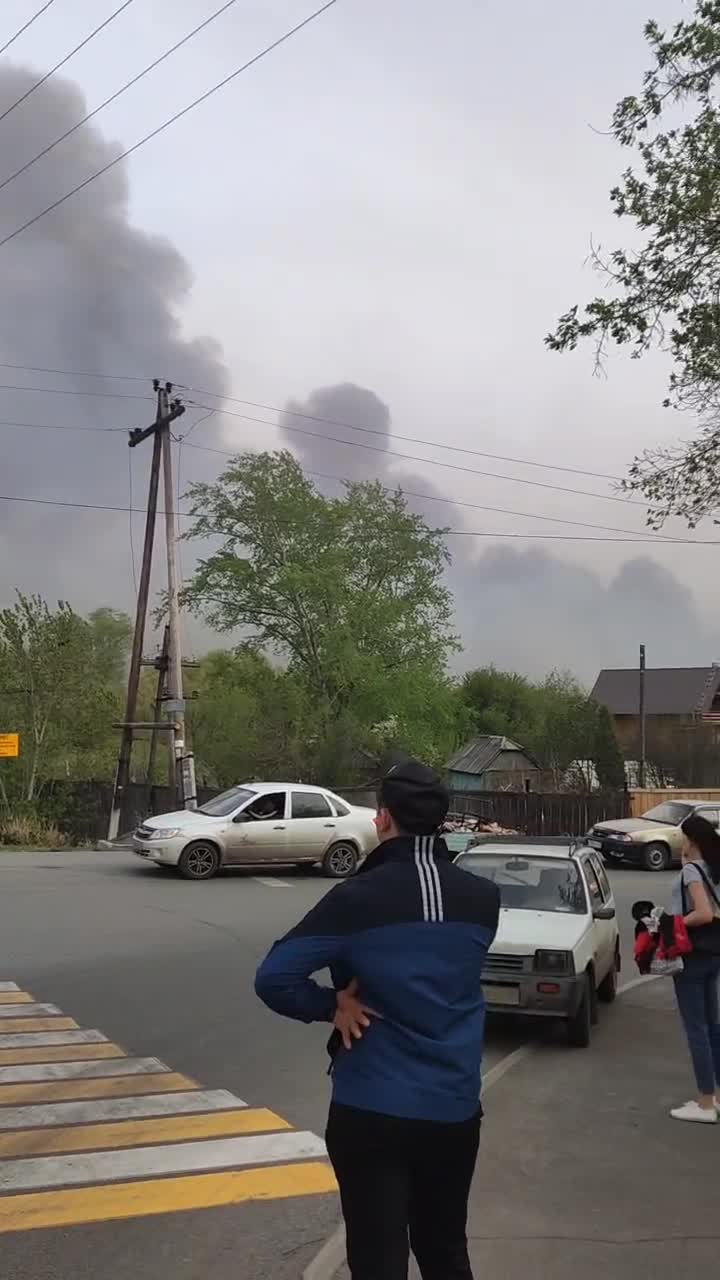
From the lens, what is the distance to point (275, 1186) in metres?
5.41

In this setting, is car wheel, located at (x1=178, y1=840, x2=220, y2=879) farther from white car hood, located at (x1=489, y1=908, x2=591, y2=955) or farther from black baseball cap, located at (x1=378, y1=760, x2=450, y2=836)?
black baseball cap, located at (x1=378, y1=760, x2=450, y2=836)

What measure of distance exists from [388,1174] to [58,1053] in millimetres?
5727

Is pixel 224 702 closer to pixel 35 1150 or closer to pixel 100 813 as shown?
pixel 100 813

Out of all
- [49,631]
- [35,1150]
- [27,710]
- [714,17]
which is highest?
[714,17]

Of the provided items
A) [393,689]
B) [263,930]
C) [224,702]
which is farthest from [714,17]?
[224,702]

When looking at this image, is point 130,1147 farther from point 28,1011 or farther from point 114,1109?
point 28,1011

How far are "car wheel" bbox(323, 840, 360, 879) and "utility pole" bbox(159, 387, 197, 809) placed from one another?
5951mm

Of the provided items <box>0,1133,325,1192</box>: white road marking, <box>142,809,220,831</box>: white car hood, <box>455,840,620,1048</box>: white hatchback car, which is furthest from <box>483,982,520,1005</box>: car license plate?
<box>142,809,220,831</box>: white car hood

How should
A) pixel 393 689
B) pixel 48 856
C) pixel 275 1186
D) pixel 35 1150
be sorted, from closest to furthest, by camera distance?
pixel 275 1186 → pixel 35 1150 → pixel 48 856 → pixel 393 689

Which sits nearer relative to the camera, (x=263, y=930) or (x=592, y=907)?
(x=592, y=907)

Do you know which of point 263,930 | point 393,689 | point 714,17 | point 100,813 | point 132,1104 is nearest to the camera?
Answer: point 132,1104

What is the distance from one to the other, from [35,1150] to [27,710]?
2727cm

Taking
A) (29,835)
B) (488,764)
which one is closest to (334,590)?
(29,835)

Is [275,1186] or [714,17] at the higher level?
[714,17]
